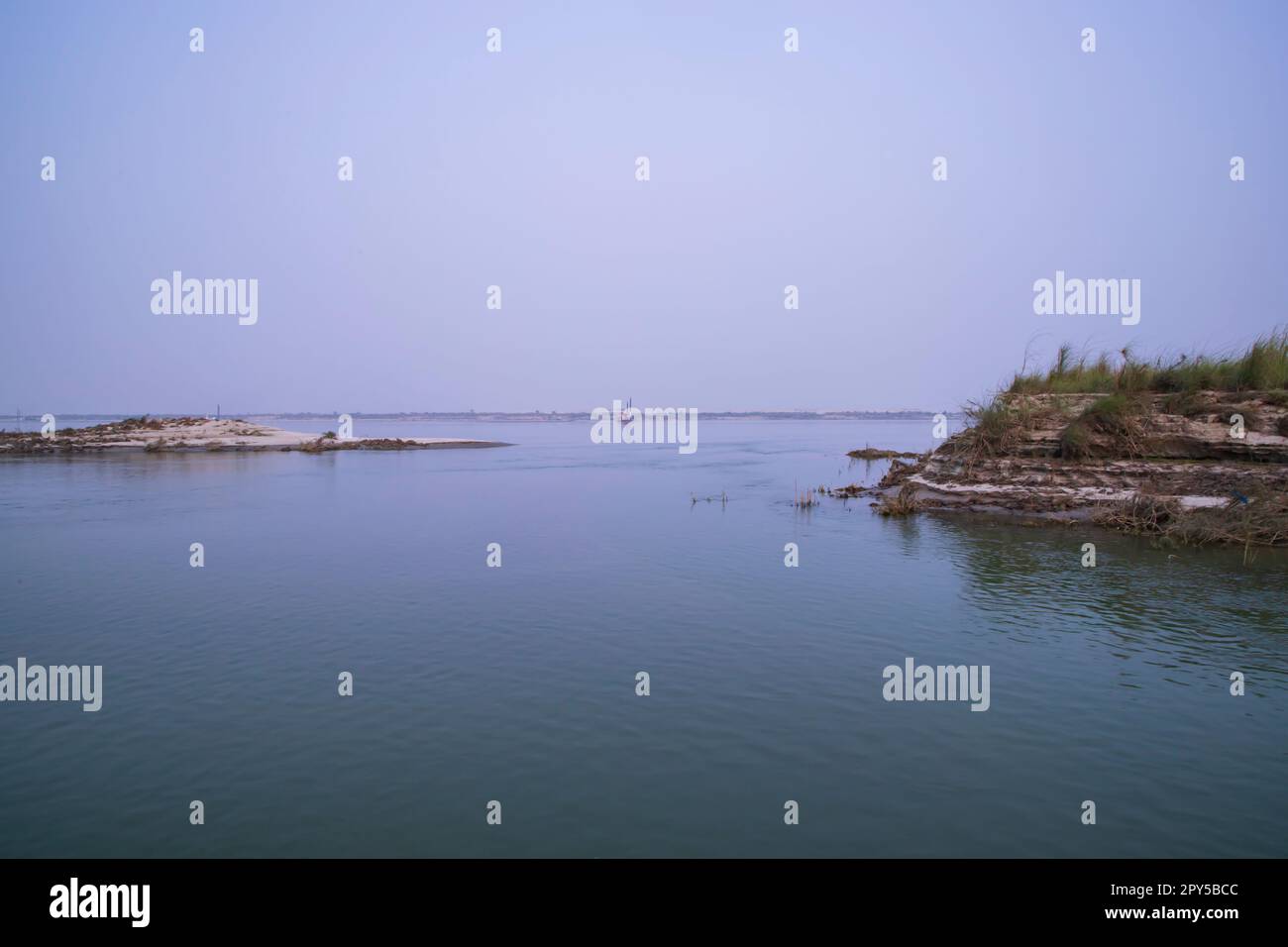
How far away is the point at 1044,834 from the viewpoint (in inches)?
295

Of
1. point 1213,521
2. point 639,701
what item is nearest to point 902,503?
point 1213,521

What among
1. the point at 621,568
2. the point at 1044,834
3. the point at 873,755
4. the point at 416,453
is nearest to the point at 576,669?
the point at 873,755

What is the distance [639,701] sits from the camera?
36.1 ft

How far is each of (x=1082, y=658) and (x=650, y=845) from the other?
8.97 meters

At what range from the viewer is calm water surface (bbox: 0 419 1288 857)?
767 centimetres

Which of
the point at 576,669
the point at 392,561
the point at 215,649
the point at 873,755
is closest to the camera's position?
the point at 873,755

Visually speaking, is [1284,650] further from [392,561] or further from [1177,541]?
[392,561]
